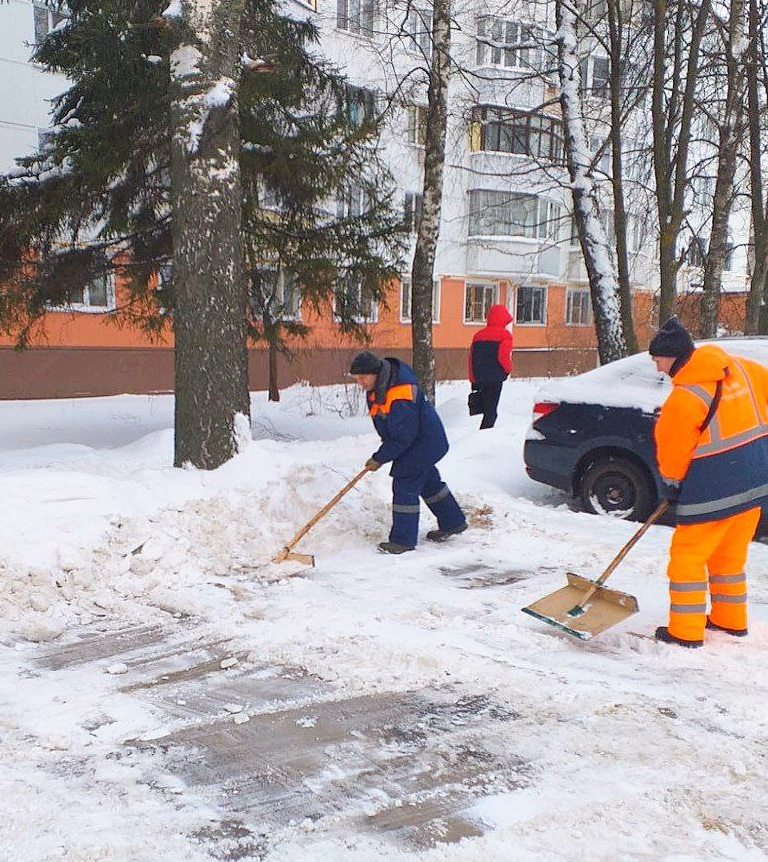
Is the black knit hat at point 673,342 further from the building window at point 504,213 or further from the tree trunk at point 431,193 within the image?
the building window at point 504,213

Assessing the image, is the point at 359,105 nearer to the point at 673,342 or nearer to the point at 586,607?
the point at 673,342

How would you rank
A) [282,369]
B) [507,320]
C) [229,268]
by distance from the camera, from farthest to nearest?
[282,369] < [507,320] < [229,268]

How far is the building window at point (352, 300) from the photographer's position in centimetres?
1002

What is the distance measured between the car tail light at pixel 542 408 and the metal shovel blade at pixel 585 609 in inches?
110

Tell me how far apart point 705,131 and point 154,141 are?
1241 centimetres

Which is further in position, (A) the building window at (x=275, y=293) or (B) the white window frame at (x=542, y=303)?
(B) the white window frame at (x=542, y=303)

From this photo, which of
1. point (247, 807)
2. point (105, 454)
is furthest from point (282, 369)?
point (247, 807)

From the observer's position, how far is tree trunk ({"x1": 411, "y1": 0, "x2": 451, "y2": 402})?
10625mm

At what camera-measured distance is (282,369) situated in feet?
68.5

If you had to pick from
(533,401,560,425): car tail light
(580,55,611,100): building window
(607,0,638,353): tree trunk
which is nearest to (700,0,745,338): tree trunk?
(607,0,638,353): tree trunk

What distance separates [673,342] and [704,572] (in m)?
1.14

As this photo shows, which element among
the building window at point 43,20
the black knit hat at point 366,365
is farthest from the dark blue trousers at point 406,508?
the building window at point 43,20

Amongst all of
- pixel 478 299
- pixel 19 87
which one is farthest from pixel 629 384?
pixel 478 299

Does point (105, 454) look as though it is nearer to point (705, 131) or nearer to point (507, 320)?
point (507, 320)
